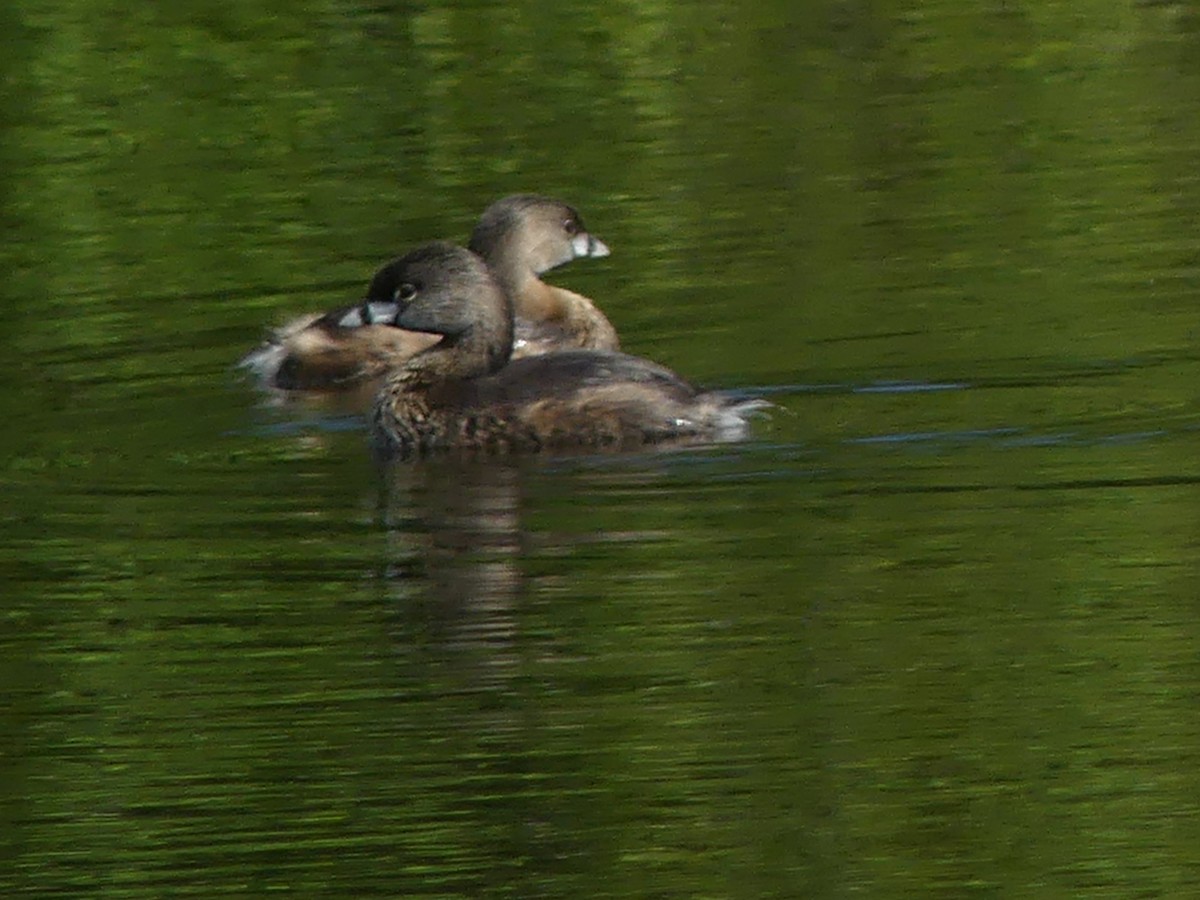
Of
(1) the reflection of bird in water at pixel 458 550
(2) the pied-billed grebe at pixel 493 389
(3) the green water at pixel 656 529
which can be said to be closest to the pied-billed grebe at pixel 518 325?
(3) the green water at pixel 656 529

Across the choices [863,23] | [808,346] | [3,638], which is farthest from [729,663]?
[863,23]

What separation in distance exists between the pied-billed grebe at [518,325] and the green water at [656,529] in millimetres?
200

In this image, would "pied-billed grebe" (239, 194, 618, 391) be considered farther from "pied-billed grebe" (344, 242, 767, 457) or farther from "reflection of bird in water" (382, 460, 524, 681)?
"reflection of bird in water" (382, 460, 524, 681)

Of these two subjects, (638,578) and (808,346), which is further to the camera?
(808,346)

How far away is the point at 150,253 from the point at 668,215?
205cm

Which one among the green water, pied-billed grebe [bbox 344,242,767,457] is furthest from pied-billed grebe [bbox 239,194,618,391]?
pied-billed grebe [bbox 344,242,767,457]

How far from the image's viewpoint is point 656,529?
29.1 ft

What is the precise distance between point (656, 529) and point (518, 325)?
3.72 metres

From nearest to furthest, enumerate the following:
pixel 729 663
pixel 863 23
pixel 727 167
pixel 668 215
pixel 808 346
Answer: pixel 729 663
pixel 808 346
pixel 668 215
pixel 727 167
pixel 863 23

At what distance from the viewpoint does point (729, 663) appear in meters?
7.58

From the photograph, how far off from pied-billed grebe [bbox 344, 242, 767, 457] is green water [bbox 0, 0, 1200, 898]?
180 millimetres

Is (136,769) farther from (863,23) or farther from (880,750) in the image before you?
(863,23)

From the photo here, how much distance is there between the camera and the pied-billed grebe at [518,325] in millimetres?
11922

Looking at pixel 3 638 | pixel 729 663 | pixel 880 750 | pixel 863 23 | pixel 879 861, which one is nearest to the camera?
pixel 879 861
